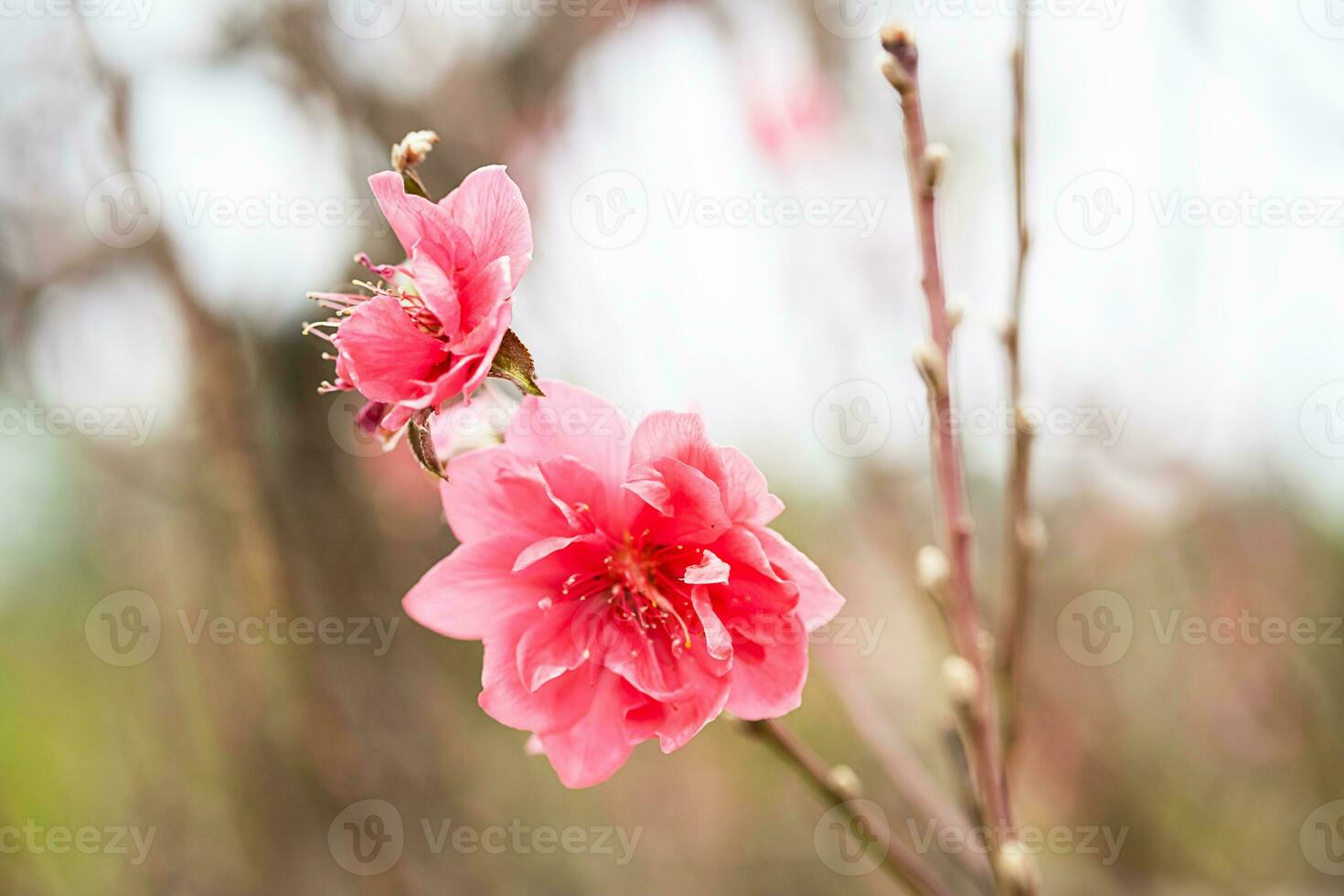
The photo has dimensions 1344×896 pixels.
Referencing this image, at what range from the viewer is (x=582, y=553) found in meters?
0.81

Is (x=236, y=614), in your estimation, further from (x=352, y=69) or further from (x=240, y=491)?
(x=352, y=69)

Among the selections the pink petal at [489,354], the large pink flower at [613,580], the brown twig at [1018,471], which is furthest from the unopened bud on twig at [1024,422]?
the pink petal at [489,354]

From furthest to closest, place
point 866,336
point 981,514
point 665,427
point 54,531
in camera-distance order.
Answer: point 54,531, point 981,514, point 866,336, point 665,427

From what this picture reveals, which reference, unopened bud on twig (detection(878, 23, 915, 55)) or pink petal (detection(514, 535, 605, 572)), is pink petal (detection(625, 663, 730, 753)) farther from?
unopened bud on twig (detection(878, 23, 915, 55))

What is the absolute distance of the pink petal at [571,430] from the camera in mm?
725

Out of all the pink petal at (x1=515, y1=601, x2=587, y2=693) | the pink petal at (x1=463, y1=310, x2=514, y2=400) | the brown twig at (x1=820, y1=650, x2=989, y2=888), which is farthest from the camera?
the brown twig at (x1=820, y1=650, x2=989, y2=888)

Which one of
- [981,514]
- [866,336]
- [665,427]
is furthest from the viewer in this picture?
[981,514]

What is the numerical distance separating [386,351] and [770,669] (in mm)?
384

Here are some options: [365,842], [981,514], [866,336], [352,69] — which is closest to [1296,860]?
[981,514]

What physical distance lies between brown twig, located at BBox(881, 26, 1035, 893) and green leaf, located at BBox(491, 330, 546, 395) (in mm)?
318

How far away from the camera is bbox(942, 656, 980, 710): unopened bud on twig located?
2.55 ft

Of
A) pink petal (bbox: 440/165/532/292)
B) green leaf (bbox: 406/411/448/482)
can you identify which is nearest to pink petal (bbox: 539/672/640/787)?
green leaf (bbox: 406/411/448/482)

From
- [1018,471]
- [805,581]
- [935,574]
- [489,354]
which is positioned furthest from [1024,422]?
[489,354]

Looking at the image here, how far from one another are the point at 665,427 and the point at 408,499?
2.09 meters
